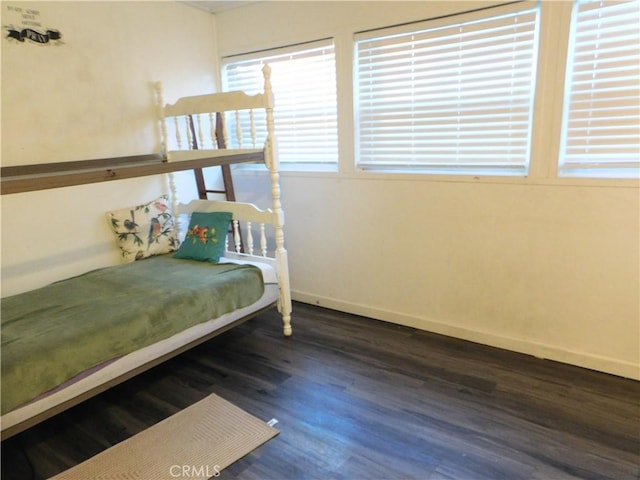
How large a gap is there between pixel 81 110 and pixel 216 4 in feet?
4.34

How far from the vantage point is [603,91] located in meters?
2.15

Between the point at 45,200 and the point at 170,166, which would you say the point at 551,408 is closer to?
the point at 170,166

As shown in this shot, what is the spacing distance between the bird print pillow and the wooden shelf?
35 centimetres

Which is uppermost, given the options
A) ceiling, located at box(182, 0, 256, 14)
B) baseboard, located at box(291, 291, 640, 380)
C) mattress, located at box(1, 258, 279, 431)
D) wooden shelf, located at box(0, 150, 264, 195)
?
ceiling, located at box(182, 0, 256, 14)

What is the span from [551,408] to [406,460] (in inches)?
32.6

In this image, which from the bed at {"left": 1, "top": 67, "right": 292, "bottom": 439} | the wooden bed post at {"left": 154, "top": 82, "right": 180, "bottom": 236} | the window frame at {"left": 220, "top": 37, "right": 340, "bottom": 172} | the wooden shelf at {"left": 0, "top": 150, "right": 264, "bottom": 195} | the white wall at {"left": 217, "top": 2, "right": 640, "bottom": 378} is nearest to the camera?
the wooden shelf at {"left": 0, "top": 150, "right": 264, "bottom": 195}

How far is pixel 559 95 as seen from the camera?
224 centimetres

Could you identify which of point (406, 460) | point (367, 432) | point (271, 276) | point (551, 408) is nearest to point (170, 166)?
point (271, 276)

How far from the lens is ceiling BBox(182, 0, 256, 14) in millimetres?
3209

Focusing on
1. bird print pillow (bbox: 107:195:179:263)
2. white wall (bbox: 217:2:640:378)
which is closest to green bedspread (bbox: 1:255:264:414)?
bird print pillow (bbox: 107:195:179:263)

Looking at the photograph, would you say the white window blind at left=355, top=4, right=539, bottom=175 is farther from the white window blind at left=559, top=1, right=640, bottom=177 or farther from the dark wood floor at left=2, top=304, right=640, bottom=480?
the dark wood floor at left=2, top=304, right=640, bottom=480

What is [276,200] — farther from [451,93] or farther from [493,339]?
[493,339]

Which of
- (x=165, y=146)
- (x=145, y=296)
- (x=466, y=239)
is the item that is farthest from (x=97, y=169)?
(x=466, y=239)

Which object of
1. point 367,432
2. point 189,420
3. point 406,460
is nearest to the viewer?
point 406,460
